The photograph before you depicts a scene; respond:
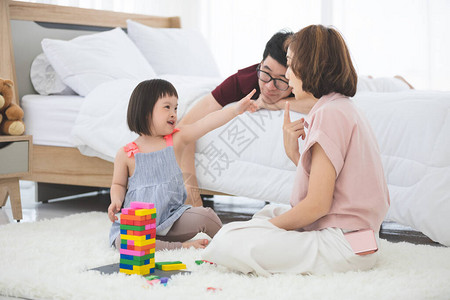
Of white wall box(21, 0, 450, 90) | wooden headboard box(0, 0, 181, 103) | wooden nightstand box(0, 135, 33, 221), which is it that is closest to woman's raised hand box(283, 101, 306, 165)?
wooden nightstand box(0, 135, 33, 221)

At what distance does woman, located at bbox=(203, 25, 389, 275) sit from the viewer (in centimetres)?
137

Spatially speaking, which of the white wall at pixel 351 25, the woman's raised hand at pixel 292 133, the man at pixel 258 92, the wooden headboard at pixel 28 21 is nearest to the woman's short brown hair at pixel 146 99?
the man at pixel 258 92

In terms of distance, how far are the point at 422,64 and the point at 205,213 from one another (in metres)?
2.78

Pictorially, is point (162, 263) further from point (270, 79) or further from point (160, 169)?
point (270, 79)

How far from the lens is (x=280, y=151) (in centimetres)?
206

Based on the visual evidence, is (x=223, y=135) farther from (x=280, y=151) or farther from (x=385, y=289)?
(x=385, y=289)

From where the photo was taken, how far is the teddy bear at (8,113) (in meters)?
2.33

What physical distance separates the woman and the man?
490mm

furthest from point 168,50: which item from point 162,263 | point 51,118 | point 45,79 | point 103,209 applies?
point 162,263

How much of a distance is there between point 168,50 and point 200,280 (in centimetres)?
219

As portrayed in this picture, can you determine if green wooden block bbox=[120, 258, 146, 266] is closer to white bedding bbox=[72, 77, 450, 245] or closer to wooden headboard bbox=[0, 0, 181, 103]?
white bedding bbox=[72, 77, 450, 245]

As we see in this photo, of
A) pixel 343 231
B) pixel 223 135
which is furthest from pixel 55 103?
pixel 343 231

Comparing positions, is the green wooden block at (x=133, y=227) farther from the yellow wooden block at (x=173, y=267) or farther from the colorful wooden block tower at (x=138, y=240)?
the yellow wooden block at (x=173, y=267)

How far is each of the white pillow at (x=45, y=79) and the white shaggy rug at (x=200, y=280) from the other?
3.96 ft
